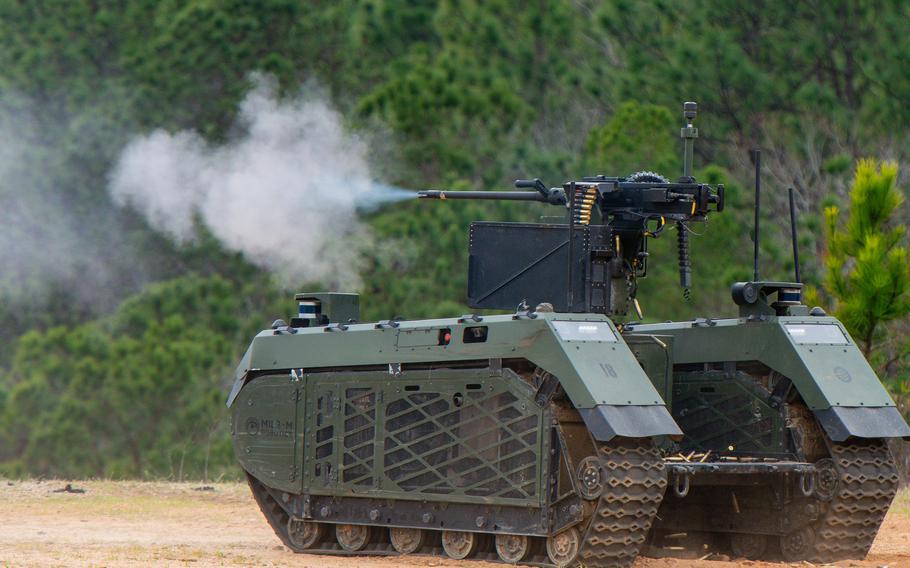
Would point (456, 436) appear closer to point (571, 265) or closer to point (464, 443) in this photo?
point (464, 443)

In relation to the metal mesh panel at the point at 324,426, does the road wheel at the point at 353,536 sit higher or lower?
lower

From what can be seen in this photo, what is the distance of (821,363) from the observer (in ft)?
39.1

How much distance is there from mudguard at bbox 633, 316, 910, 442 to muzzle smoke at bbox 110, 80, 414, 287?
3.40 metres

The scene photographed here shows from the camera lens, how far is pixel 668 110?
23.9 m

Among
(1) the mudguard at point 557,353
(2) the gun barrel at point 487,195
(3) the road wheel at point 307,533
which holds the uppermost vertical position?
(2) the gun barrel at point 487,195

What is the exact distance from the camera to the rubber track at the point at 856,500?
11711 mm

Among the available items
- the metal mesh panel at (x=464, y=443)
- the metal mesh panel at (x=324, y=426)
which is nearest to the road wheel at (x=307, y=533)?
the metal mesh panel at (x=324, y=426)

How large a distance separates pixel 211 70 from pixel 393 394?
1880 centimetres

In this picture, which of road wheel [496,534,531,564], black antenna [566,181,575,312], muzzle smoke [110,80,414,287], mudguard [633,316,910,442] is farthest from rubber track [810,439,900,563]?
muzzle smoke [110,80,414,287]

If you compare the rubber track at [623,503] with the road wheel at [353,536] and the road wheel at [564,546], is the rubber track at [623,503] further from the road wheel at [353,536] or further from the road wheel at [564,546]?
the road wheel at [353,536]

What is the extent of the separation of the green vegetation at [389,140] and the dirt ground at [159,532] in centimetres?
218

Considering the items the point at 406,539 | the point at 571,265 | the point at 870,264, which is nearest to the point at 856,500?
the point at 571,265

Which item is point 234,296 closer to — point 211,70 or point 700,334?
point 211,70

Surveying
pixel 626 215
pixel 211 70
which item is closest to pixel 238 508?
pixel 626 215
